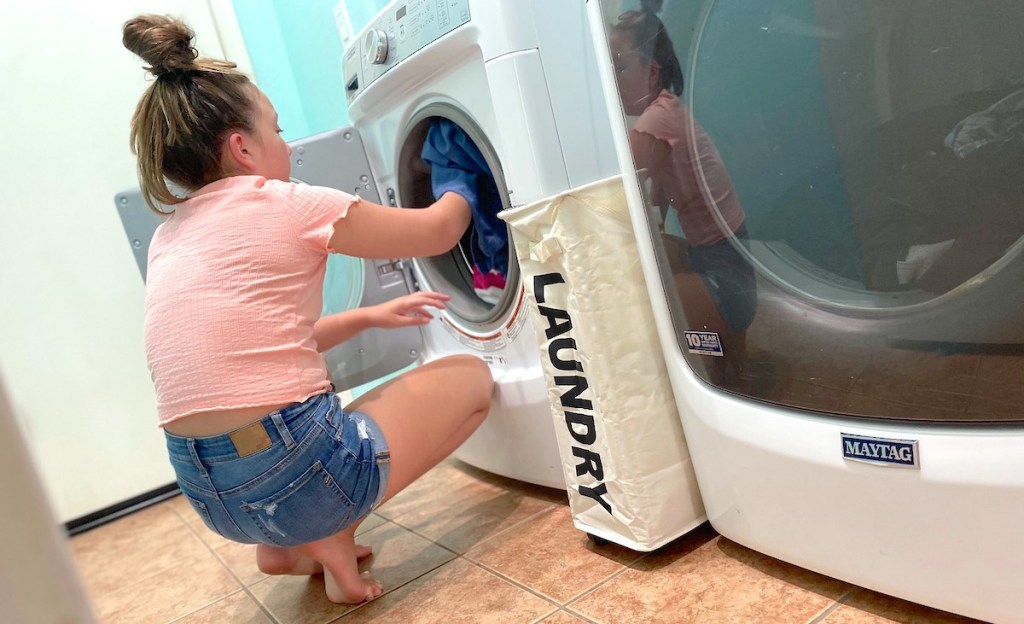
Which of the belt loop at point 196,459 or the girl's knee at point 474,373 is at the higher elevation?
the belt loop at point 196,459

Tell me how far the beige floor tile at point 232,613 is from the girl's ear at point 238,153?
633 mm

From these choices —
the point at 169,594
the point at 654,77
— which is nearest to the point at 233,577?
the point at 169,594

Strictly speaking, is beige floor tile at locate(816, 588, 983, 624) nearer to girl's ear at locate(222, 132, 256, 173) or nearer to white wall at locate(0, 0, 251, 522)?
girl's ear at locate(222, 132, 256, 173)

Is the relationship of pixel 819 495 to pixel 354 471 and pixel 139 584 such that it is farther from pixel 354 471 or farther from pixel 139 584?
pixel 139 584

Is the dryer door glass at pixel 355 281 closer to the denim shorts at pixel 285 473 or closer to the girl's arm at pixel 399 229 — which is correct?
the girl's arm at pixel 399 229

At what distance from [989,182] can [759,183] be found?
199 mm

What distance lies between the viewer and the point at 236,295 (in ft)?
2.94

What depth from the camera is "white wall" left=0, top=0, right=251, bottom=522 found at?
168 cm

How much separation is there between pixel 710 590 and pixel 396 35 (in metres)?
0.87

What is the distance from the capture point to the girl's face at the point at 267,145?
3.24 feet

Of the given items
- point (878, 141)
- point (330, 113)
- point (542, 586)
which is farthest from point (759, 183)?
point (330, 113)

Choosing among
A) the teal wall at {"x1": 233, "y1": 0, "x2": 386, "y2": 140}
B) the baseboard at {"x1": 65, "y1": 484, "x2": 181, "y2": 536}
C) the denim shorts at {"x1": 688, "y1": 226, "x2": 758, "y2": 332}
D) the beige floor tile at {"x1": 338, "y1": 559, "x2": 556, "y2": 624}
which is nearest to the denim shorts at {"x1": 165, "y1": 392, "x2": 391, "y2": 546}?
the beige floor tile at {"x1": 338, "y1": 559, "x2": 556, "y2": 624}

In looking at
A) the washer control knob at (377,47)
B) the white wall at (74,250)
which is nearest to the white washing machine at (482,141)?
the washer control knob at (377,47)

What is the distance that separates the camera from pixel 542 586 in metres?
0.94
